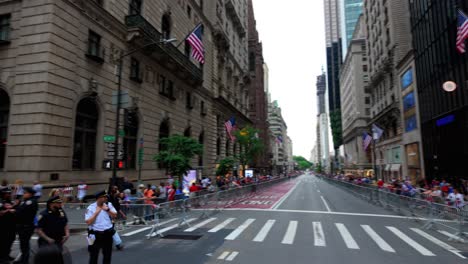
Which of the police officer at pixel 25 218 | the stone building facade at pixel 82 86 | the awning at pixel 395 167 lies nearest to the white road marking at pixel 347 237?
the police officer at pixel 25 218

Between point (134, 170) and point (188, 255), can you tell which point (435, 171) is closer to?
point (134, 170)

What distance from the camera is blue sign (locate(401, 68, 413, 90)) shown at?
4175 cm

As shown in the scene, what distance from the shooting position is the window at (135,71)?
81.8 ft

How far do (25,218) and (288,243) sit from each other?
729 cm

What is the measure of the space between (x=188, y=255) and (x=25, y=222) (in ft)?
13.3

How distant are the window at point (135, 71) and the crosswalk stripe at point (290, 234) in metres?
17.5

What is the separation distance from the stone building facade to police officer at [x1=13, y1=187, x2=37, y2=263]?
8.67 metres

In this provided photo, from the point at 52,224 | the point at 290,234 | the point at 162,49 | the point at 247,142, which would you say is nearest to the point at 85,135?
the point at 162,49

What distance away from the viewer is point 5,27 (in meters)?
18.3

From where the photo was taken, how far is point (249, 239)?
34.4 ft

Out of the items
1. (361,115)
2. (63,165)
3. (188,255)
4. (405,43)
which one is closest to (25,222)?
(188,255)

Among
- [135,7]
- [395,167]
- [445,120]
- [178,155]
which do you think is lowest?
[395,167]

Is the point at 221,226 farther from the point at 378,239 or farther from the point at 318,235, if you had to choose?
the point at 378,239

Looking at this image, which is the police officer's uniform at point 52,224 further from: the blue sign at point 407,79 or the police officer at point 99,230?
the blue sign at point 407,79
